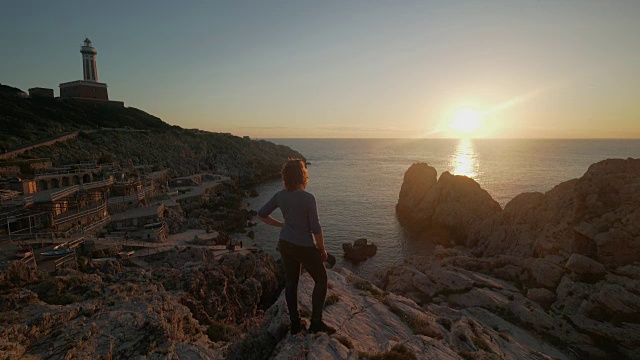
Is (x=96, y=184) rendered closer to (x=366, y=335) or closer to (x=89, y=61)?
(x=366, y=335)

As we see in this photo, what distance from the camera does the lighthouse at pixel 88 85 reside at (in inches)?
3191

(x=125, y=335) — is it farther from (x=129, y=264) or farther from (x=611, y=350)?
(x=611, y=350)

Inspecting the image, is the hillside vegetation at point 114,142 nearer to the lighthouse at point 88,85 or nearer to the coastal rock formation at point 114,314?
the lighthouse at point 88,85

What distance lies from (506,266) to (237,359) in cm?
2617

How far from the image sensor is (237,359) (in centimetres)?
659

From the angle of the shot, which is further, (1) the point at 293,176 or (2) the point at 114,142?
(2) the point at 114,142

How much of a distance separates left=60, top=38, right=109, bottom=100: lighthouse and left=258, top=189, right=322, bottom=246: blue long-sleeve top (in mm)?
100776

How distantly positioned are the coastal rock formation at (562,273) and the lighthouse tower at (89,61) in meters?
94.0

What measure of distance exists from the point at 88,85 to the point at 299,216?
10809cm

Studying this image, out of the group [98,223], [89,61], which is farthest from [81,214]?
[89,61]

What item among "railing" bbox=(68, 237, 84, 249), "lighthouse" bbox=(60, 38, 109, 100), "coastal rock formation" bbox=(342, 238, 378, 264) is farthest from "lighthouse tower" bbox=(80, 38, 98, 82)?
"coastal rock formation" bbox=(342, 238, 378, 264)

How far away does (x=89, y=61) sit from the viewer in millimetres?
81625

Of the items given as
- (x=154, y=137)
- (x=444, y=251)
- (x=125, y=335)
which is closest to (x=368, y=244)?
(x=444, y=251)

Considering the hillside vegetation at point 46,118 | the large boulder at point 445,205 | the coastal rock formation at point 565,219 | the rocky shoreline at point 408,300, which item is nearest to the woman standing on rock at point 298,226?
the rocky shoreline at point 408,300
